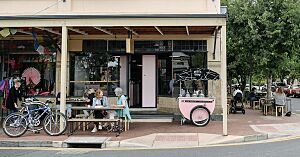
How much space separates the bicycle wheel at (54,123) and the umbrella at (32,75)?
462 cm

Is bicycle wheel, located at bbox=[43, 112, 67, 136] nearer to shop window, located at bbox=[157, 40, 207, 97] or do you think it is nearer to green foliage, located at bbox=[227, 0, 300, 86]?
shop window, located at bbox=[157, 40, 207, 97]

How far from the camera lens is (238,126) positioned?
1420 cm

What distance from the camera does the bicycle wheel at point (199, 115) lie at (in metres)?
14.4

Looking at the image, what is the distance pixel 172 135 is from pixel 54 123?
3905 mm

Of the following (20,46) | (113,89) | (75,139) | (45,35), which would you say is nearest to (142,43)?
(113,89)

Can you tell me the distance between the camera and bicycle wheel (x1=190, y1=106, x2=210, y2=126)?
1438 cm

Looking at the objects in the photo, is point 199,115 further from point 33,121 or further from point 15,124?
point 15,124

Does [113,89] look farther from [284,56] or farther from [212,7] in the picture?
[284,56]

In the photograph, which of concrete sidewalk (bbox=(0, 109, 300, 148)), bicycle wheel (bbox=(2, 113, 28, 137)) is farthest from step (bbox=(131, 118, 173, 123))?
bicycle wheel (bbox=(2, 113, 28, 137))

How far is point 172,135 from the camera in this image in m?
12.2

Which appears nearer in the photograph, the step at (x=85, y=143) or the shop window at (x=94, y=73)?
the step at (x=85, y=143)

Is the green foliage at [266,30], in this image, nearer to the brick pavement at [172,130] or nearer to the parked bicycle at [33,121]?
the brick pavement at [172,130]

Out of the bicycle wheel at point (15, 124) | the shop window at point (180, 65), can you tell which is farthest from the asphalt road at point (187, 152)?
the shop window at point (180, 65)

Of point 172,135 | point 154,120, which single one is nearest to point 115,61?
point 154,120
